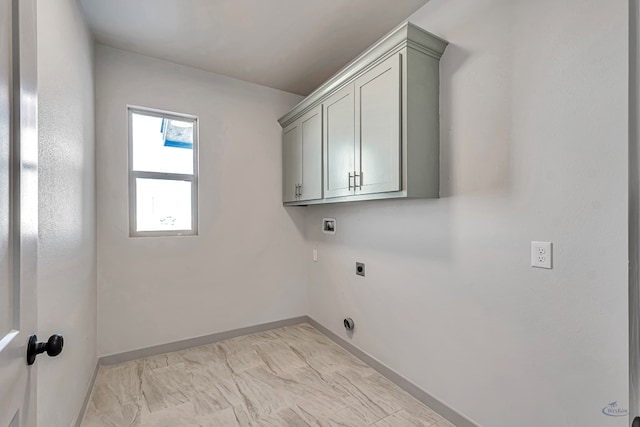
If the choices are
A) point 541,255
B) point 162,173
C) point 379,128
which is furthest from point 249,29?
point 541,255

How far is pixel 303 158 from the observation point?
2895mm

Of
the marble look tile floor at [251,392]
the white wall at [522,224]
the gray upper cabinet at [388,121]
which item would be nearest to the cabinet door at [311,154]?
the gray upper cabinet at [388,121]

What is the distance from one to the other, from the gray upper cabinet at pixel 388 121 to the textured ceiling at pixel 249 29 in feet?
1.28

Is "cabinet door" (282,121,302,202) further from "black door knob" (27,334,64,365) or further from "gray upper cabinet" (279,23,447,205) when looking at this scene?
"black door knob" (27,334,64,365)

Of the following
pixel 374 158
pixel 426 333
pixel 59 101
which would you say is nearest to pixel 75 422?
pixel 59 101

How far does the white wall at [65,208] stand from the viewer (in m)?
1.32

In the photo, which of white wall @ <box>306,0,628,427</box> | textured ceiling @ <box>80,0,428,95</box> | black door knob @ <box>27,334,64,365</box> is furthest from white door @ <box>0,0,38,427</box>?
white wall @ <box>306,0,628,427</box>

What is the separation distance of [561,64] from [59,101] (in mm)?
2474

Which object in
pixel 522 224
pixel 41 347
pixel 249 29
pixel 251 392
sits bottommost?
pixel 251 392

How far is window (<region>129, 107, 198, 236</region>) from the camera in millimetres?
2693

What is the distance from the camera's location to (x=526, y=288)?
58.0 inches

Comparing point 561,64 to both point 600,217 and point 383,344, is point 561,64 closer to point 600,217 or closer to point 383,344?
point 600,217

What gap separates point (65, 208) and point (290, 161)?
1971 millimetres

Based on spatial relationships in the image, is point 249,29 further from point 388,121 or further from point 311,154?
point 388,121
